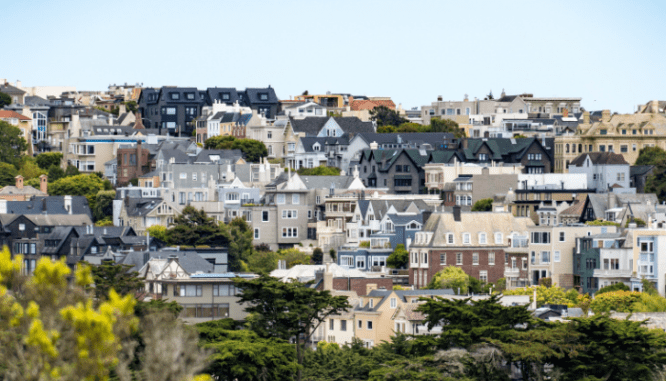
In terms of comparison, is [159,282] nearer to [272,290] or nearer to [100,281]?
[100,281]

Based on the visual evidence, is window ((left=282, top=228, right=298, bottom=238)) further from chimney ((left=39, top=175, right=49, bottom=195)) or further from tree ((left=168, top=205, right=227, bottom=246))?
chimney ((left=39, top=175, right=49, bottom=195))

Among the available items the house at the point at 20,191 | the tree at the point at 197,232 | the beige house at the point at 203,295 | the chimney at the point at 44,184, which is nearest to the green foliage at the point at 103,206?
the house at the point at 20,191

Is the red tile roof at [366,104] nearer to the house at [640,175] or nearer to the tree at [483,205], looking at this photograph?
the house at [640,175]

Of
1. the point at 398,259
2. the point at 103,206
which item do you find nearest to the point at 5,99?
the point at 103,206

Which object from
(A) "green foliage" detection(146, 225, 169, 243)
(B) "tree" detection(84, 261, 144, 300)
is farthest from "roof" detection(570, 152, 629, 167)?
(B) "tree" detection(84, 261, 144, 300)

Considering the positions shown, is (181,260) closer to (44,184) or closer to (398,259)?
(398,259)
